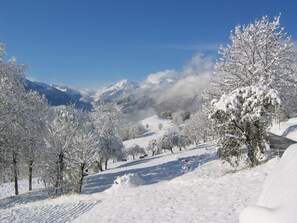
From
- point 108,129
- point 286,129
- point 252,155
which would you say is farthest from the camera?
Result: point 108,129

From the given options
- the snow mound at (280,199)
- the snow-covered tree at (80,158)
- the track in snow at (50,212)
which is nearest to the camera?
the snow mound at (280,199)

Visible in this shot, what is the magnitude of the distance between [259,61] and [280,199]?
1051 inches

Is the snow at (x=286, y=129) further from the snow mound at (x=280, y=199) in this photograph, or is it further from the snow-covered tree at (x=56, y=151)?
the snow mound at (x=280, y=199)

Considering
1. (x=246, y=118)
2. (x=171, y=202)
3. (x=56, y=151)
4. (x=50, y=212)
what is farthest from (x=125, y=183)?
(x=56, y=151)

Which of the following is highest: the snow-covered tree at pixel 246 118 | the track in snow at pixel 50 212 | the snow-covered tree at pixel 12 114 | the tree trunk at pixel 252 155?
the snow-covered tree at pixel 12 114

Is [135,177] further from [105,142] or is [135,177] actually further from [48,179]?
[105,142]

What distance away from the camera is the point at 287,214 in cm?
507

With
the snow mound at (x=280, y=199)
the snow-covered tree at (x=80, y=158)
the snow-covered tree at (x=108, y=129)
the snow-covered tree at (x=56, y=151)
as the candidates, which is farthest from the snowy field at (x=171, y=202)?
the snow-covered tree at (x=108, y=129)

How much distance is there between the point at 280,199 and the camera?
573cm

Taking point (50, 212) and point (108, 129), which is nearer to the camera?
point (50, 212)

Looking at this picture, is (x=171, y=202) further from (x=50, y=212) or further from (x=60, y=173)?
(x=60, y=173)

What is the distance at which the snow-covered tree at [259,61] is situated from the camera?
30328 mm

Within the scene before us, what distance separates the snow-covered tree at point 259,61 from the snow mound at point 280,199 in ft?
79.6

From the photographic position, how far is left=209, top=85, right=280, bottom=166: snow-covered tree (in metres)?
20.4
